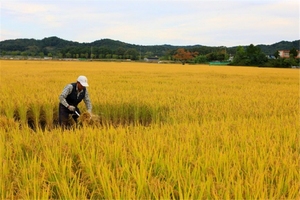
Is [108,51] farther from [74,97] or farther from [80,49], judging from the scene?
[74,97]

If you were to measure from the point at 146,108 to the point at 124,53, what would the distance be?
65.9 metres

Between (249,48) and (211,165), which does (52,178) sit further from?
(249,48)

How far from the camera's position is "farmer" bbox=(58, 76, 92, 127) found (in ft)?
16.2

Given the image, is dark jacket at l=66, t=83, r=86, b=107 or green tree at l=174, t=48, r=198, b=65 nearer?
dark jacket at l=66, t=83, r=86, b=107

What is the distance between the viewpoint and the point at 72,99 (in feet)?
16.9

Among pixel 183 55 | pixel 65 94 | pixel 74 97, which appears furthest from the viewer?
pixel 183 55

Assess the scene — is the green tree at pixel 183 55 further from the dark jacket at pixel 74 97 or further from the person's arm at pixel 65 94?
the person's arm at pixel 65 94

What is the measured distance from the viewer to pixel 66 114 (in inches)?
205

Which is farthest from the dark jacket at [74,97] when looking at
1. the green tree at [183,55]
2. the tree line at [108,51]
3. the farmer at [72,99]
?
the green tree at [183,55]

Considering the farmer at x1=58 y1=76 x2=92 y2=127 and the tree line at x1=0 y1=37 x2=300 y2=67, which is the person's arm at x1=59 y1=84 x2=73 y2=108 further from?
the tree line at x1=0 y1=37 x2=300 y2=67

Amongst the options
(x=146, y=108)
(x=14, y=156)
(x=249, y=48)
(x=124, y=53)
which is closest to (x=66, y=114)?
(x=146, y=108)

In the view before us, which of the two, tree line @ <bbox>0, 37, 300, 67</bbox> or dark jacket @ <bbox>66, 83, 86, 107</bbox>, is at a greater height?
tree line @ <bbox>0, 37, 300, 67</bbox>

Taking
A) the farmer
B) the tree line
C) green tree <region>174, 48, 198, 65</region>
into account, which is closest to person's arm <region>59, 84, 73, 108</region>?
the farmer

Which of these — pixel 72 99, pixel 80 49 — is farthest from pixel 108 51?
pixel 72 99
